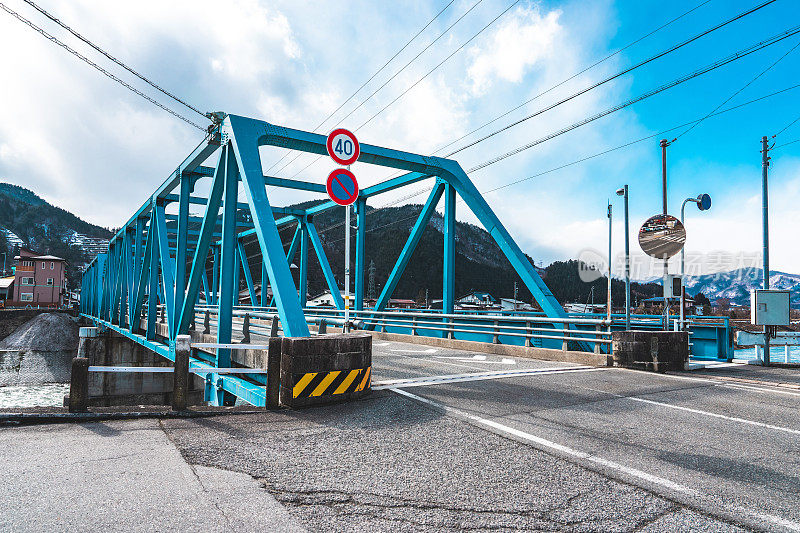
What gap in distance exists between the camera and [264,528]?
2.73m

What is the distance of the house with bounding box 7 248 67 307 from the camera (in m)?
77.4

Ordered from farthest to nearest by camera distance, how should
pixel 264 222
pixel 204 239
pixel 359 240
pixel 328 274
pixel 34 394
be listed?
pixel 34 394 < pixel 328 274 < pixel 359 240 < pixel 204 239 < pixel 264 222

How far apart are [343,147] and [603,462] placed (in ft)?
19.0

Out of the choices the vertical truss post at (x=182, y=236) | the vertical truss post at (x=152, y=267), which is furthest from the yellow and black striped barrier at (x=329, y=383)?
the vertical truss post at (x=152, y=267)

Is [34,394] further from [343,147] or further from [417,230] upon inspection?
[343,147]

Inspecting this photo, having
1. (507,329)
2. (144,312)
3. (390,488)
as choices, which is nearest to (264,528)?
(390,488)

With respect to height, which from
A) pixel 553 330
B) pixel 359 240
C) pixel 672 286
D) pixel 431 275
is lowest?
pixel 553 330

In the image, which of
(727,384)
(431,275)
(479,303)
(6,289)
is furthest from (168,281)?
(431,275)

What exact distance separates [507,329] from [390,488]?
38.8ft

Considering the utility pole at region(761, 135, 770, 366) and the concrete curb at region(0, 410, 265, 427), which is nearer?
the concrete curb at region(0, 410, 265, 427)

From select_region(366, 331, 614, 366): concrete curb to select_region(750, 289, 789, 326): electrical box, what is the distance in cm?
477

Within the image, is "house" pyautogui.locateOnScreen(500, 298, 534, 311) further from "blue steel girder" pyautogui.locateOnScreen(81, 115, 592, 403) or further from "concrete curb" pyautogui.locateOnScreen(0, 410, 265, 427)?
"concrete curb" pyautogui.locateOnScreen(0, 410, 265, 427)

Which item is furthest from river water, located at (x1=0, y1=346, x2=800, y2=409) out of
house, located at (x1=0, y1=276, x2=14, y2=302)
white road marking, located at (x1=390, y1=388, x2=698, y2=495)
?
house, located at (x1=0, y1=276, x2=14, y2=302)

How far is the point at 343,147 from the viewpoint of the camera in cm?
762
